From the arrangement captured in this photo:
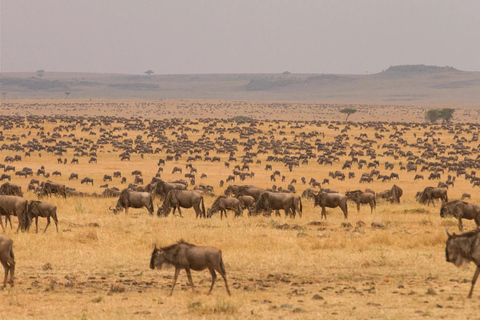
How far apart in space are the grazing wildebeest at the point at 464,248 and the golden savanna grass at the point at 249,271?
0.71m

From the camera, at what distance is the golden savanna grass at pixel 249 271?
1212 centimetres

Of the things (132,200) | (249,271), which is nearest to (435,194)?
(132,200)

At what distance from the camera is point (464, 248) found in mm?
13000

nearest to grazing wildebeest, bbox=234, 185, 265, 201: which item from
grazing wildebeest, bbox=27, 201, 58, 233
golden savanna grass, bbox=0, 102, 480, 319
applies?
golden savanna grass, bbox=0, 102, 480, 319

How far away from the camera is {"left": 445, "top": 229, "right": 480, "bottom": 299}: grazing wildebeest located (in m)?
12.8

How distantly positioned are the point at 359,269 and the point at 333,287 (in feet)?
8.04

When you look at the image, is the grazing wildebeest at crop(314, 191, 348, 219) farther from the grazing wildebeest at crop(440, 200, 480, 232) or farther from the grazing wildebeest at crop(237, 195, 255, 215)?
the grazing wildebeest at crop(440, 200, 480, 232)

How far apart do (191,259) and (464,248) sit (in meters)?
5.21

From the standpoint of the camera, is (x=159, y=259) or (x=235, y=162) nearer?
(x=159, y=259)

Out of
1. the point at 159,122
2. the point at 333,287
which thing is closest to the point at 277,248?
the point at 333,287

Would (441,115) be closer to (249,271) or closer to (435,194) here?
(435,194)

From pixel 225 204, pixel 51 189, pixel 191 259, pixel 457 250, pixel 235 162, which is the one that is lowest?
pixel 235 162

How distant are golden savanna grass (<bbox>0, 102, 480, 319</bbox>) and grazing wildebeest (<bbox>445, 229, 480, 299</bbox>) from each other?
2.31 ft

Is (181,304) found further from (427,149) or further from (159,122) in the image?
(159,122)
